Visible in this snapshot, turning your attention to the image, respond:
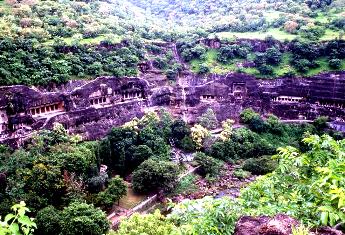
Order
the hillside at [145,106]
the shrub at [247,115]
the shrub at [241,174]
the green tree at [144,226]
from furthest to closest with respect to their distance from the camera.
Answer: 1. the shrub at [247,115]
2. the shrub at [241,174]
3. the hillside at [145,106]
4. the green tree at [144,226]

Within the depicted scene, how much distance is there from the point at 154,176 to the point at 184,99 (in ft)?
43.1

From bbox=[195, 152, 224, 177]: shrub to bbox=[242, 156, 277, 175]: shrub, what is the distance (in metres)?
2.51

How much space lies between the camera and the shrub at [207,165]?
2983cm

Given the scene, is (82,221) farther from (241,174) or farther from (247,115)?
(247,115)

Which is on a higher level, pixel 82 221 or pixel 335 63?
pixel 335 63

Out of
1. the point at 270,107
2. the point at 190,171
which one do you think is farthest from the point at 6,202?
the point at 270,107

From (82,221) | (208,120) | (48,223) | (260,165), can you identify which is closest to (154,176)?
(82,221)

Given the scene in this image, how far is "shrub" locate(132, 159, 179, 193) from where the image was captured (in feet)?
84.9

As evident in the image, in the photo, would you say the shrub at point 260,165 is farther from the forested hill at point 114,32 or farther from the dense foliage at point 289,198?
the dense foliage at point 289,198

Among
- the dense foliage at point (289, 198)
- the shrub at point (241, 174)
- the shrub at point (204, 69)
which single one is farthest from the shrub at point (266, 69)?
the dense foliage at point (289, 198)

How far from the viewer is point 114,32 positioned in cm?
3922

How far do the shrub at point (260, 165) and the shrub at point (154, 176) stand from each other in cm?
727

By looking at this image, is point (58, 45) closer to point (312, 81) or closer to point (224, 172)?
point (224, 172)

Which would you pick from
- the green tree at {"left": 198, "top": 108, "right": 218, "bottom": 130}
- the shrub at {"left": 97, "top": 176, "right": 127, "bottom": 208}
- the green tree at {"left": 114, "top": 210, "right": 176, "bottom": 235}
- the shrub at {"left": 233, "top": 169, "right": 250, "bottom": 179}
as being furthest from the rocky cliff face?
the green tree at {"left": 114, "top": 210, "right": 176, "bottom": 235}
